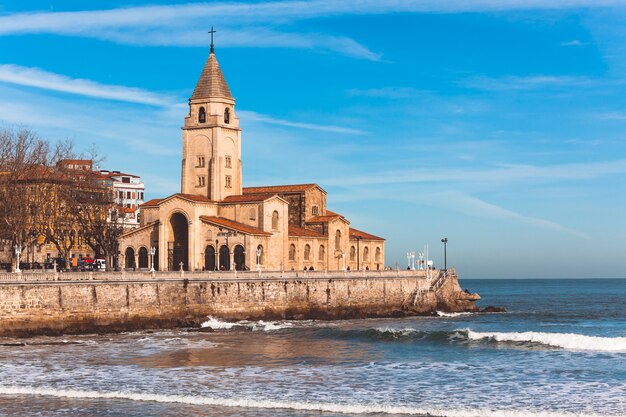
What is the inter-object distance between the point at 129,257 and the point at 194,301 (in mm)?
→ 22192

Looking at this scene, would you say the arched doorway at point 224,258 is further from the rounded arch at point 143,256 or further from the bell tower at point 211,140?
the rounded arch at point 143,256

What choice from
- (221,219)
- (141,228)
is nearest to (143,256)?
(141,228)

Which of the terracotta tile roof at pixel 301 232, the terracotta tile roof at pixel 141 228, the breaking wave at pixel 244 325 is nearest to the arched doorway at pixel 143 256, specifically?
the terracotta tile roof at pixel 141 228

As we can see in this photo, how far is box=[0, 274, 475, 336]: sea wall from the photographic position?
54.2 meters

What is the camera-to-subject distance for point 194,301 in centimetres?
6431

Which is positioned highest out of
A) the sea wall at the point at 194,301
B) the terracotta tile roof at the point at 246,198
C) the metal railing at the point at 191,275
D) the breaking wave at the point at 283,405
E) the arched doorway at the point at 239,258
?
the terracotta tile roof at the point at 246,198

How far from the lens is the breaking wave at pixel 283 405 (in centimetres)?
3142

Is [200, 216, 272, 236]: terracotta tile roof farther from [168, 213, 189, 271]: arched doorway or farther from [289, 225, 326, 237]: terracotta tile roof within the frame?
[289, 225, 326, 237]: terracotta tile roof

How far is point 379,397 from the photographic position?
3444 cm

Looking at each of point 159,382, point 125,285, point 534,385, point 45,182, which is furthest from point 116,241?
point 534,385

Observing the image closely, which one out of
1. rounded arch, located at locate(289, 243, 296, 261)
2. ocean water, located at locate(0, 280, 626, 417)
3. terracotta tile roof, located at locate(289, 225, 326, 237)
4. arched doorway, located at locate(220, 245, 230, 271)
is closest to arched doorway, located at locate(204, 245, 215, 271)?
arched doorway, located at locate(220, 245, 230, 271)

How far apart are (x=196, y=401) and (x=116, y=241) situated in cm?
5605

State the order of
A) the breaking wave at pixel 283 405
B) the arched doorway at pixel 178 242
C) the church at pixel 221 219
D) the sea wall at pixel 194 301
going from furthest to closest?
1. the arched doorway at pixel 178 242
2. the church at pixel 221 219
3. the sea wall at pixel 194 301
4. the breaking wave at pixel 283 405

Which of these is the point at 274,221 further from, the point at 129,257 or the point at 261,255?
the point at 129,257
